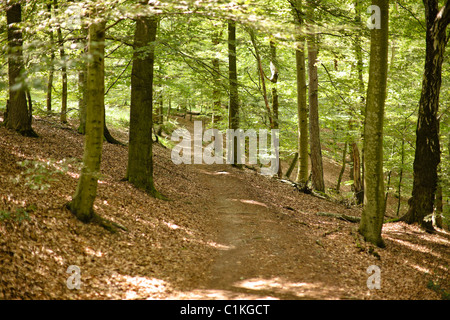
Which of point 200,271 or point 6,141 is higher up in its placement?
point 6,141

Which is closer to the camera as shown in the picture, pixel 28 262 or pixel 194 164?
pixel 28 262

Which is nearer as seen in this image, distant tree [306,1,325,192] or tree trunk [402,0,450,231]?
tree trunk [402,0,450,231]

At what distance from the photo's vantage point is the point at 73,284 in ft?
15.6

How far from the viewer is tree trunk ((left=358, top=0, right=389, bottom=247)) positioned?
302 inches

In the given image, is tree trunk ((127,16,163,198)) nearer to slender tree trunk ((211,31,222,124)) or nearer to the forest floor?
the forest floor

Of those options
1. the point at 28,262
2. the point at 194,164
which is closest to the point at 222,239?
the point at 28,262

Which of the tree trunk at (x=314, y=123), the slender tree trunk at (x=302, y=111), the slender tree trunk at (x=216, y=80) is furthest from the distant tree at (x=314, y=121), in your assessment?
the slender tree trunk at (x=216, y=80)

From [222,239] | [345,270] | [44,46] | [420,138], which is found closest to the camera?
[44,46]

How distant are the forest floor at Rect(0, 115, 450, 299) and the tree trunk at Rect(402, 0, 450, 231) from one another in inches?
30.8

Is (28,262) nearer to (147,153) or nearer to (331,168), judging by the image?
(147,153)

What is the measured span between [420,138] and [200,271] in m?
7.90

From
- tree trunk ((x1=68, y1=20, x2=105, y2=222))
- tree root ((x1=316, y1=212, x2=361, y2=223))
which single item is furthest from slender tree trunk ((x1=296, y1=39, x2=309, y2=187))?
tree trunk ((x1=68, y1=20, x2=105, y2=222))

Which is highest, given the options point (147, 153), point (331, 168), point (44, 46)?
point (44, 46)

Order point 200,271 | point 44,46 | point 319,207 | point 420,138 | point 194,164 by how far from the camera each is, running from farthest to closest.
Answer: point 194,164, point 319,207, point 420,138, point 200,271, point 44,46
